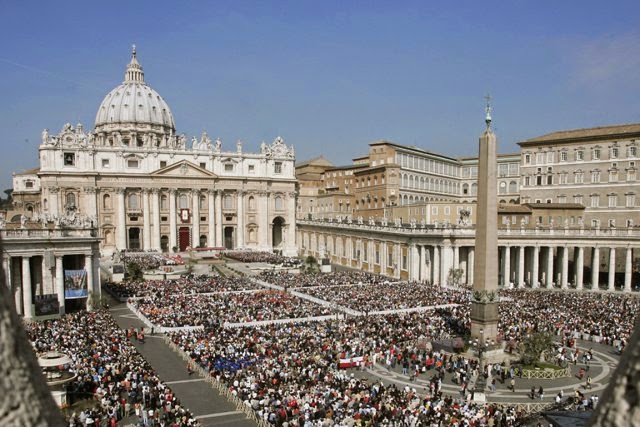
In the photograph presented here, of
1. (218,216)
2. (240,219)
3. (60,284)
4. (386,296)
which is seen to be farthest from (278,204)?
(60,284)

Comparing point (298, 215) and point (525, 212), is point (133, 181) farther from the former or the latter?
point (525, 212)

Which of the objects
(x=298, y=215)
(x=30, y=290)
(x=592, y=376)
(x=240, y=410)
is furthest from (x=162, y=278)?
(x=298, y=215)

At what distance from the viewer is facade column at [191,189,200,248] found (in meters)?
79.7

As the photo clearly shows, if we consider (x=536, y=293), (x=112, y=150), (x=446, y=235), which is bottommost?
(x=536, y=293)

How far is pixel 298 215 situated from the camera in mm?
92562

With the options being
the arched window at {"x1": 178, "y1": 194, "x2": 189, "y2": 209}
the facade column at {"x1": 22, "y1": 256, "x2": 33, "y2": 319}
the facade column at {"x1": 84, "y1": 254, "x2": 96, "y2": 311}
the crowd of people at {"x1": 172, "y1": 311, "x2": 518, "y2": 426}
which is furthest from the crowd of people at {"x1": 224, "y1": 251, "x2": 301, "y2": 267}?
the crowd of people at {"x1": 172, "y1": 311, "x2": 518, "y2": 426}

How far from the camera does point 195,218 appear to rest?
79.8 m

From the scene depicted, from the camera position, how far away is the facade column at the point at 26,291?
3209cm

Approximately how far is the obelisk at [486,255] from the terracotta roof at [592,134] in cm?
3811

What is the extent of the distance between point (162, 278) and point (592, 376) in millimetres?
37896

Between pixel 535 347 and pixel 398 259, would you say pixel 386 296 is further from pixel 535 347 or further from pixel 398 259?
pixel 398 259

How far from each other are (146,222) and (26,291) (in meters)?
45.4

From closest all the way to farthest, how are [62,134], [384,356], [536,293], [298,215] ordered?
[384,356], [536,293], [62,134], [298,215]

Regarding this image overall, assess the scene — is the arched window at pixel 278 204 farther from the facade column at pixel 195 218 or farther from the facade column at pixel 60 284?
the facade column at pixel 60 284
